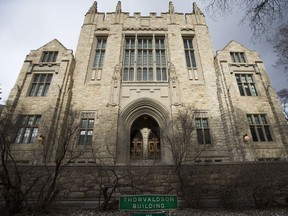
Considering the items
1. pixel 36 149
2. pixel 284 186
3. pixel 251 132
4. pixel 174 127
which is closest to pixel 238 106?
pixel 251 132

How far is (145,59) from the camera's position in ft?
53.0

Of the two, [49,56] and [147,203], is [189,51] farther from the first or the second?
[147,203]

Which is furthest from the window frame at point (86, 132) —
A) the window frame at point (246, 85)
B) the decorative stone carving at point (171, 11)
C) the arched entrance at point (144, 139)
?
the decorative stone carving at point (171, 11)

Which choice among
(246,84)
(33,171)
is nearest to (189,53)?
(246,84)

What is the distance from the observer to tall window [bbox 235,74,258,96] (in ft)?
45.2

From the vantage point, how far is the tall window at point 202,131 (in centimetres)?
1242

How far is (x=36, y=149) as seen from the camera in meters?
10.9

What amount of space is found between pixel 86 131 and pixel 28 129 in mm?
3833

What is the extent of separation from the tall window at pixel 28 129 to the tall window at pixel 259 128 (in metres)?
14.8

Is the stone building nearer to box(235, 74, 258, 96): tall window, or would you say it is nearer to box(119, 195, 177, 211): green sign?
box(235, 74, 258, 96): tall window

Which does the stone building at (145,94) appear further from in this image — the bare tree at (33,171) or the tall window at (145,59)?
the bare tree at (33,171)

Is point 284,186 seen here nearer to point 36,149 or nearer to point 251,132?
point 251,132

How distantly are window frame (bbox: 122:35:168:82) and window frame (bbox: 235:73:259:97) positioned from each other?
5.86 metres

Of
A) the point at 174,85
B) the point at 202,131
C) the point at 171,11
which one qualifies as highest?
the point at 171,11
